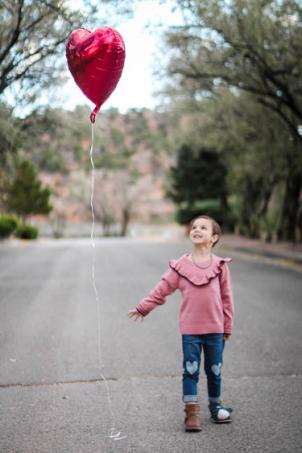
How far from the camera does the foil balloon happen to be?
494cm

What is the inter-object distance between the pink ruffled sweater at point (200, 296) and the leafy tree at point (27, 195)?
38301 millimetres

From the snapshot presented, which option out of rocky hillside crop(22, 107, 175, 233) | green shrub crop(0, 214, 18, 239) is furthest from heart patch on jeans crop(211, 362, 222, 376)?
rocky hillside crop(22, 107, 175, 233)

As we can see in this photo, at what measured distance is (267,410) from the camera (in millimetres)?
4453

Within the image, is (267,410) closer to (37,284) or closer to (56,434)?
(56,434)

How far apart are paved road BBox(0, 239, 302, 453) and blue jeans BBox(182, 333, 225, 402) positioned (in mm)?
280

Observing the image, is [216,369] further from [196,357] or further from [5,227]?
[5,227]

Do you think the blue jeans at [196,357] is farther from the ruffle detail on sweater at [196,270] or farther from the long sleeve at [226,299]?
the ruffle detail on sweater at [196,270]

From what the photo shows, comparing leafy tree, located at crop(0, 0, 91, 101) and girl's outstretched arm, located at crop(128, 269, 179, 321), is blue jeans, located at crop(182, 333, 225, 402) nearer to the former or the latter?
girl's outstretched arm, located at crop(128, 269, 179, 321)

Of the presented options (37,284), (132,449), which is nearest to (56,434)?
(132,449)

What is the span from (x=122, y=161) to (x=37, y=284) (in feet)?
201

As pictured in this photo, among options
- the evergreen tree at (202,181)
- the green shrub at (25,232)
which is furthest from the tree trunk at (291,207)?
the green shrub at (25,232)

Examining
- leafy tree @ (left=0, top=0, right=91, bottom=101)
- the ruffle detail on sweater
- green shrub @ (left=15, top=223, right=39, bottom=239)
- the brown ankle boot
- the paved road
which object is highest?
leafy tree @ (left=0, top=0, right=91, bottom=101)

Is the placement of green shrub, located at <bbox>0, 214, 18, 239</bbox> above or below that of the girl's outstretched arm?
below

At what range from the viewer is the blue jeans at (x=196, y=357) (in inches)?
161
